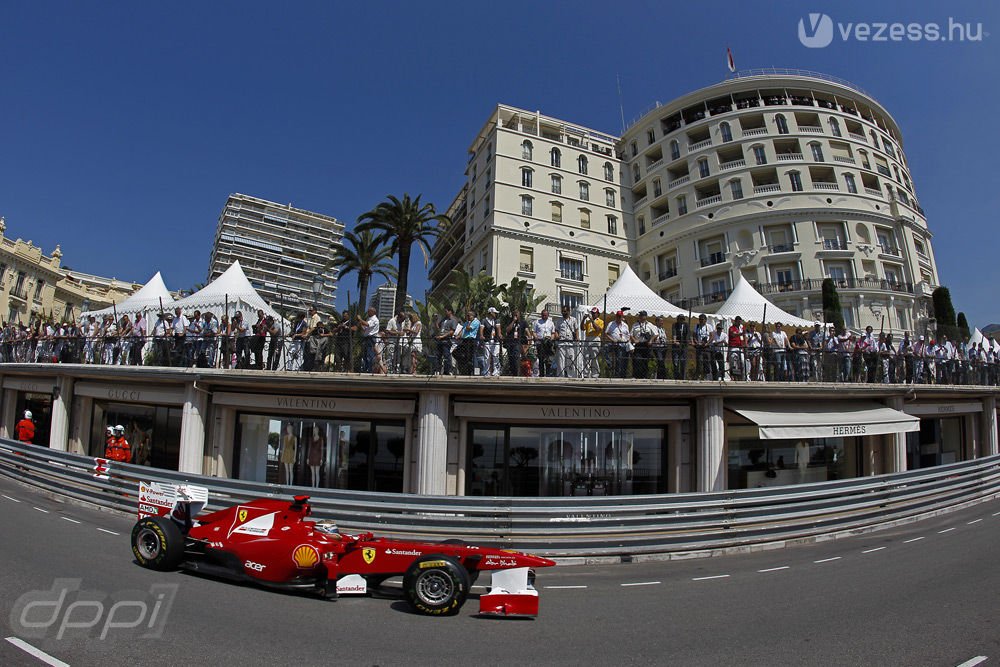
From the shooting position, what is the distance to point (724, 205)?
47.2 meters

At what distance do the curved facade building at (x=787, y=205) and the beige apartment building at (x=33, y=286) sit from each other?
5643 centimetres

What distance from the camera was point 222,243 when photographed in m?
125

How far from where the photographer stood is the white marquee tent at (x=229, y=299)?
19.8 metres

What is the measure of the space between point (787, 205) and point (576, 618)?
156 feet

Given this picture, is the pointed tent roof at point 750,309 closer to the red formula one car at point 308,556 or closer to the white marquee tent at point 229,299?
the red formula one car at point 308,556

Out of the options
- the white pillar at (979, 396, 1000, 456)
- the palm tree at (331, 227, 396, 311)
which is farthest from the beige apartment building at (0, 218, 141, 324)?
the white pillar at (979, 396, 1000, 456)

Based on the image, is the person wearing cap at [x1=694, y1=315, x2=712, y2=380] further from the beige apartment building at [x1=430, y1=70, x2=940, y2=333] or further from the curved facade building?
the beige apartment building at [x1=430, y1=70, x2=940, y2=333]

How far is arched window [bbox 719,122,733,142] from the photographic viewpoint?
48781mm

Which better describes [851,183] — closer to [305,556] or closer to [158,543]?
[305,556]

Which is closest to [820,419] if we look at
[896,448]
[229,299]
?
[896,448]

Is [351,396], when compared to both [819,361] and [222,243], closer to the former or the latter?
[819,361]

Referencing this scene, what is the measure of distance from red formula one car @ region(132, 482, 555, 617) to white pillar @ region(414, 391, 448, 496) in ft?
15.4

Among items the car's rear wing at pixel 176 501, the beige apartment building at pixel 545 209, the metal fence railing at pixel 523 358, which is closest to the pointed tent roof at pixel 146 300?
the metal fence railing at pixel 523 358

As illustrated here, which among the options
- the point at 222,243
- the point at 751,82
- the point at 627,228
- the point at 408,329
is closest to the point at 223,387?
the point at 408,329
